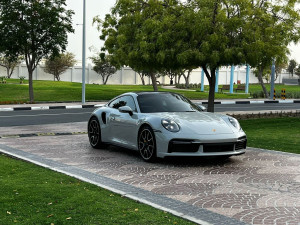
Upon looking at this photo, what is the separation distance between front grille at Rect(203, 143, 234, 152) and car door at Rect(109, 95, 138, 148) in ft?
4.93

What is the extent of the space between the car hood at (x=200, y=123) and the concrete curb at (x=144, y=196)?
6.19 feet

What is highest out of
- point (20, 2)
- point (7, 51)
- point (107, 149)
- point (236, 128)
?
point (20, 2)

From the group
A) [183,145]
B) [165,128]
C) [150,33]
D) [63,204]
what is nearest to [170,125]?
[165,128]

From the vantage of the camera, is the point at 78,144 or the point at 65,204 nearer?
the point at 65,204

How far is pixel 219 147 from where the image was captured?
831 centimetres

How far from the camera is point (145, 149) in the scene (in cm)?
873

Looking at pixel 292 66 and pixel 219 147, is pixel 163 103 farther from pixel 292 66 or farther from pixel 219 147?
pixel 292 66

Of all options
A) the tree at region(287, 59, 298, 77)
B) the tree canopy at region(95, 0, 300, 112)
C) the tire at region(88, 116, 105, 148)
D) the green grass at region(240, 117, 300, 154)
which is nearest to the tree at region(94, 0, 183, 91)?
the tree canopy at region(95, 0, 300, 112)

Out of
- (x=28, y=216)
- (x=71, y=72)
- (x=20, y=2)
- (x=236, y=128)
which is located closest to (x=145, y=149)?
(x=236, y=128)

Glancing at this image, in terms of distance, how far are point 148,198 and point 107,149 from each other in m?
4.65

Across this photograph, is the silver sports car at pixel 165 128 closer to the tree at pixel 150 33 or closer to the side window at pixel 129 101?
the side window at pixel 129 101

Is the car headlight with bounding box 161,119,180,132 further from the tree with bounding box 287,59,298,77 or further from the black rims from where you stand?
the tree with bounding box 287,59,298,77

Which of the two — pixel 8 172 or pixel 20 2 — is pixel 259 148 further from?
pixel 20 2

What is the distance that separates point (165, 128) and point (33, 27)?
2108cm
